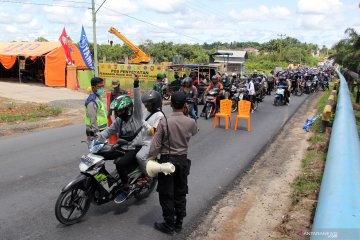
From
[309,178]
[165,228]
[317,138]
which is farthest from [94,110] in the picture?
[317,138]

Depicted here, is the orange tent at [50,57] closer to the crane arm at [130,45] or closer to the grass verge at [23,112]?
the crane arm at [130,45]

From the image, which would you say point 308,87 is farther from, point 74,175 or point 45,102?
point 74,175

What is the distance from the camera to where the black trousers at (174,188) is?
448 centimetres

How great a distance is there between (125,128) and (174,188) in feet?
3.97

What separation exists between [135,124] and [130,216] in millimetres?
1326

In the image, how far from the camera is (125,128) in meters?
5.23

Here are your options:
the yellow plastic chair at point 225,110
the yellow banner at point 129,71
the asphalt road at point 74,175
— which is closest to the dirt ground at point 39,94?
the yellow banner at point 129,71

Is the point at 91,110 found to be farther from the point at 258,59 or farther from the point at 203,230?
the point at 258,59

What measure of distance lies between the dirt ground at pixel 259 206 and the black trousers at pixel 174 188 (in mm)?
380

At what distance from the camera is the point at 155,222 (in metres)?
4.94

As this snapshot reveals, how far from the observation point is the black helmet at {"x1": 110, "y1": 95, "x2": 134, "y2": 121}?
503 centimetres

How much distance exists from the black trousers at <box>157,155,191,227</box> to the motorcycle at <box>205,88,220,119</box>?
9226mm

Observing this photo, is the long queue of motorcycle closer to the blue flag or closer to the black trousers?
the blue flag

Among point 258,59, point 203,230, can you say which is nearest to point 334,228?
point 203,230
